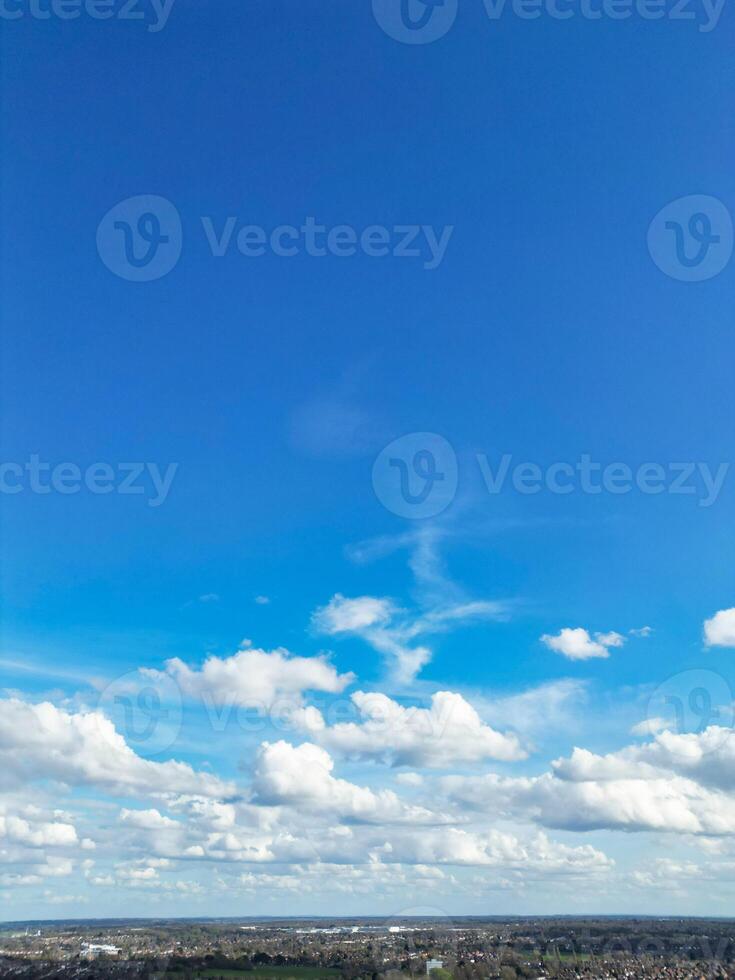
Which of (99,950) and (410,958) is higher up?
(410,958)

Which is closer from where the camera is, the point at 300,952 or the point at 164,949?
the point at 300,952

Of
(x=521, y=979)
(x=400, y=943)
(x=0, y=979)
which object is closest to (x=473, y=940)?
(x=400, y=943)

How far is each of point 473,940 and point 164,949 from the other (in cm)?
7164

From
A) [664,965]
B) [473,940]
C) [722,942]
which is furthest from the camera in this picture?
[473,940]

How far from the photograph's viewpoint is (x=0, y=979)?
113500 millimetres

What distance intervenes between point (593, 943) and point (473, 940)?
29213 mm

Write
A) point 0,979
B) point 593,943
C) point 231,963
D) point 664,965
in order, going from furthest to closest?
point 593,943, point 231,963, point 664,965, point 0,979

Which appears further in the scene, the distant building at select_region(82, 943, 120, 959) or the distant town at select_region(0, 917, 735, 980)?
the distant building at select_region(82, 943, 120, 959)

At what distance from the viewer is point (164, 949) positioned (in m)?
181

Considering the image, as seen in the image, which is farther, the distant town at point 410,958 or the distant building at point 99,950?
the distant building at point 99,950

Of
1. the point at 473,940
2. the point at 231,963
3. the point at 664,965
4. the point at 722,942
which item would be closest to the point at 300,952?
the point at 231,963

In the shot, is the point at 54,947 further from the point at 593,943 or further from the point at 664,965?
the point at 664,965

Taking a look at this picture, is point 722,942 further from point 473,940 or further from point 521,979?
point 521,979

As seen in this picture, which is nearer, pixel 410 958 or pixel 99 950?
pixel 410 958
